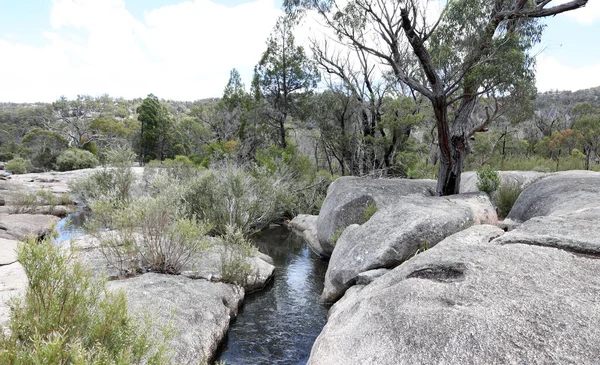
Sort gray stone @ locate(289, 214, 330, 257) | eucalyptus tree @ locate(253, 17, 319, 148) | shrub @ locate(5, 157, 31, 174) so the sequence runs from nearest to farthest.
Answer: gray stone @ locate(289, 214, 330, 257), eucalyptus tree @ locate(253, 17, 319, 148), shrub @ locate(5, 157, 31, 174)

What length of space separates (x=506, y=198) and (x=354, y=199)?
4.22 m

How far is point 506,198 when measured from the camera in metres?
10.3

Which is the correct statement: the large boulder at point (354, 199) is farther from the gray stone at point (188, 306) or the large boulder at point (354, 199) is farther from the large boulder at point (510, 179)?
the gray stone at point (188, 306)

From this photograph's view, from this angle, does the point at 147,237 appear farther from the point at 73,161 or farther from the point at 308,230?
the point at 73,161

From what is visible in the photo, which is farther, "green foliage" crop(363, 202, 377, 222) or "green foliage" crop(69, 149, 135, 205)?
"green foliage" crop(69, 149, 135, 205)

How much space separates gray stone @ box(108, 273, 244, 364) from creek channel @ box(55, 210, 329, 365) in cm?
33

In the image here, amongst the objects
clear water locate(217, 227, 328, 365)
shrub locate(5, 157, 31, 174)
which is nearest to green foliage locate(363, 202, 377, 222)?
clear water locate(217, 227, 328, 365)

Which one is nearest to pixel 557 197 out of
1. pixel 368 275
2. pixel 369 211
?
pixel 369 211

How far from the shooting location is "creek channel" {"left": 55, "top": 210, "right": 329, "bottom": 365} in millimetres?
5879

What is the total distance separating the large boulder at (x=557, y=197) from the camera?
669 cm

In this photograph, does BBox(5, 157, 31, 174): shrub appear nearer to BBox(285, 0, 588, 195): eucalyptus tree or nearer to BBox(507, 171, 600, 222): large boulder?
BBox(285, 0, 588, 195): eucalyptus tree

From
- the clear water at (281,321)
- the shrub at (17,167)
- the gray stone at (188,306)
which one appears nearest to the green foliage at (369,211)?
the clear water at (281,321)

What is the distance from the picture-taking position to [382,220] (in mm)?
7645

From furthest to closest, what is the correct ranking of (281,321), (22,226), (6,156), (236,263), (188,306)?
(6,156) < (22,226) < (236,263) < (281,321) < (188,306)
